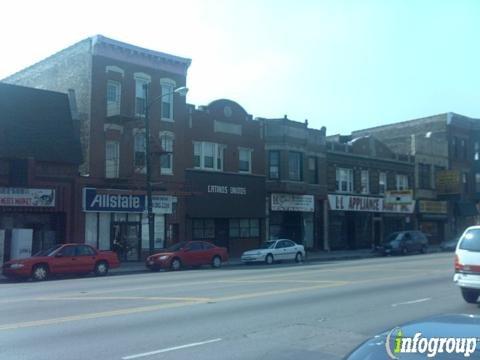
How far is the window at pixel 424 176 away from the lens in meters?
52.9

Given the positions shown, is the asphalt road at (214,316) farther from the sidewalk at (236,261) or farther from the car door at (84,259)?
the sidewalk at (236,261)

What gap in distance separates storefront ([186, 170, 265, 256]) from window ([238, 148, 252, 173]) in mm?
616

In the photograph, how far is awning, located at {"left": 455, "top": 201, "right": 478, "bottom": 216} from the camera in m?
56.1

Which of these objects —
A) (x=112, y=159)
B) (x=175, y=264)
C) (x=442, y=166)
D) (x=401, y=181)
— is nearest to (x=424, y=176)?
(x=442, y=166)

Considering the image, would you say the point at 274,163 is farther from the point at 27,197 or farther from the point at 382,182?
the point at 27,197

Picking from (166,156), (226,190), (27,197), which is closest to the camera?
(27,197)

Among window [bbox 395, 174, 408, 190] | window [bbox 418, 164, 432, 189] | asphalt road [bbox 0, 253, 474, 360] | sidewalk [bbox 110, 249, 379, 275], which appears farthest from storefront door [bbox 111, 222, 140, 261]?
window [bbox 418, 164, 432, 189]

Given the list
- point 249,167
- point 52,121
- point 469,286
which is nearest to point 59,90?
point 52,121

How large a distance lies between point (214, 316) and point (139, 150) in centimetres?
2215

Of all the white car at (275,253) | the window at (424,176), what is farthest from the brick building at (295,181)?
the window at (424,176)

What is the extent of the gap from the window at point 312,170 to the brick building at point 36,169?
17.6 meters

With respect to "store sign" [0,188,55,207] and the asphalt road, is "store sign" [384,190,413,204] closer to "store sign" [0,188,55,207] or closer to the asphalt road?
"store sign" [0,188,55,207]

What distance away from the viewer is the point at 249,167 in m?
38.2

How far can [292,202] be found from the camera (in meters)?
40.1
